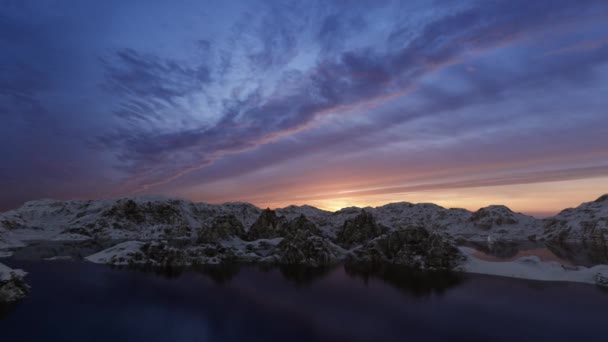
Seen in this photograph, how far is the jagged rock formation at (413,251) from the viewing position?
85.2 metres

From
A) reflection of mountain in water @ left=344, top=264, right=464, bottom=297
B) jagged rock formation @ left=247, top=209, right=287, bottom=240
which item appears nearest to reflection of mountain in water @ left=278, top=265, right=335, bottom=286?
reflection of mountain in water @ left=344, top=264, right=464, bottom=297

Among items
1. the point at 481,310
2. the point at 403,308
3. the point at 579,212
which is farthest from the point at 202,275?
the point at 579,212

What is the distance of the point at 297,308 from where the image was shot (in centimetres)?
4666

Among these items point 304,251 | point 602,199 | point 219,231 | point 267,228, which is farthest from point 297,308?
point 602,199

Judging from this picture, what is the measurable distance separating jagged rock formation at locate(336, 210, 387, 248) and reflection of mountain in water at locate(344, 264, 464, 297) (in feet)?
113

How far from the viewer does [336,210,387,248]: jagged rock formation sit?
124 metres

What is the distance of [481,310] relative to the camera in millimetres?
46281

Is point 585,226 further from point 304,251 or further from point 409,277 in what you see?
point 304,251

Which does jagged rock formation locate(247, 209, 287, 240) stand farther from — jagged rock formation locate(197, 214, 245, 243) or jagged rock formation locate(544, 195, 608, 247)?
jagged rock formation locate(544, 195, 608, 247)

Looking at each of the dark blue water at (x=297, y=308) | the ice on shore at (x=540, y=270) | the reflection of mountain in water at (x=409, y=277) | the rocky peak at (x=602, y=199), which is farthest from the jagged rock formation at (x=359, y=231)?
the rocky peak at (x=602, y=199)

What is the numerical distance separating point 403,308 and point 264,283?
2956 centimetres

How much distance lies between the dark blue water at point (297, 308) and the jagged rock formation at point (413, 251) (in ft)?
41.5

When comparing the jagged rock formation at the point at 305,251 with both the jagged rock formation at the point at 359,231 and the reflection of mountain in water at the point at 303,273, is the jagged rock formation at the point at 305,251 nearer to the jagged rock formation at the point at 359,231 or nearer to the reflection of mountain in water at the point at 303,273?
the reflection of mountain in water at the point at 303,273

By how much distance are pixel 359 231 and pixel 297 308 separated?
271ft
